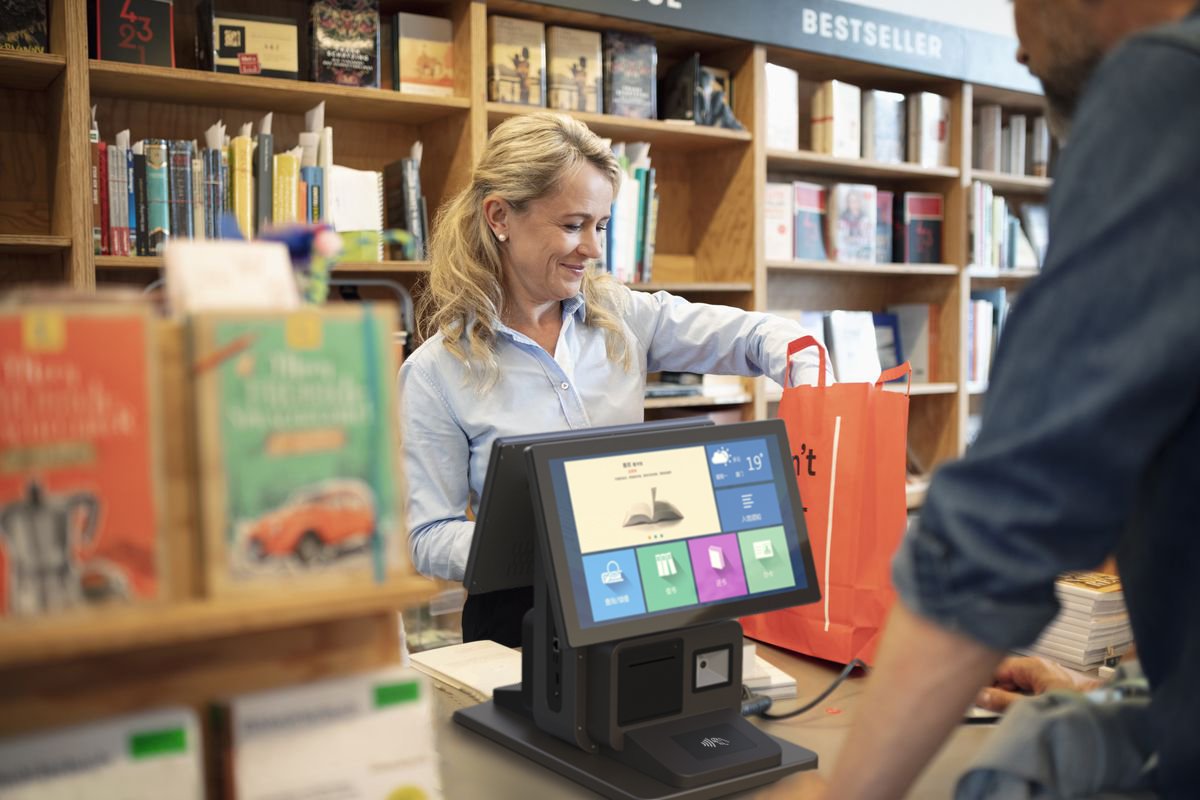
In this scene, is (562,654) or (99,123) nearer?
(562,654)

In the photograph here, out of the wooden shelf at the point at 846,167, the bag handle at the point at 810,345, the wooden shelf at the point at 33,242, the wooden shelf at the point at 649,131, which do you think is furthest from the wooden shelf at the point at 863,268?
the wooden shelf at the point at 33,242

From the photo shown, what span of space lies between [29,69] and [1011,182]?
3625mm

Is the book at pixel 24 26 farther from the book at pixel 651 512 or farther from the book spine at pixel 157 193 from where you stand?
the book at pixel 651 512

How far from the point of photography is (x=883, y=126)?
3986mm

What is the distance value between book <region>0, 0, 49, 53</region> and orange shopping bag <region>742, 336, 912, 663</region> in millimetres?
2002

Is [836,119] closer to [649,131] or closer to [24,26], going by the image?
[649,131]

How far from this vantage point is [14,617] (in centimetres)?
70

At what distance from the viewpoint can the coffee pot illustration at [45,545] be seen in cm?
70

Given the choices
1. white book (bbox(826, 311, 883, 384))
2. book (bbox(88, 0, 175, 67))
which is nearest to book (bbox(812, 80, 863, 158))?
white book (bbox(826, 311, 883, 384))

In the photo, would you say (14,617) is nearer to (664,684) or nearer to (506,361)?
(664,684)

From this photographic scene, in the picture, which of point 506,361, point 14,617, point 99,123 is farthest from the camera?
point 99,123

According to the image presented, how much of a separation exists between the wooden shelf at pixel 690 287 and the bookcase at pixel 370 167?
10mm

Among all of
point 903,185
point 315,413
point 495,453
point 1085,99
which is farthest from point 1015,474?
point 903,185

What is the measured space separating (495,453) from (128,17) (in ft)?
6.22
